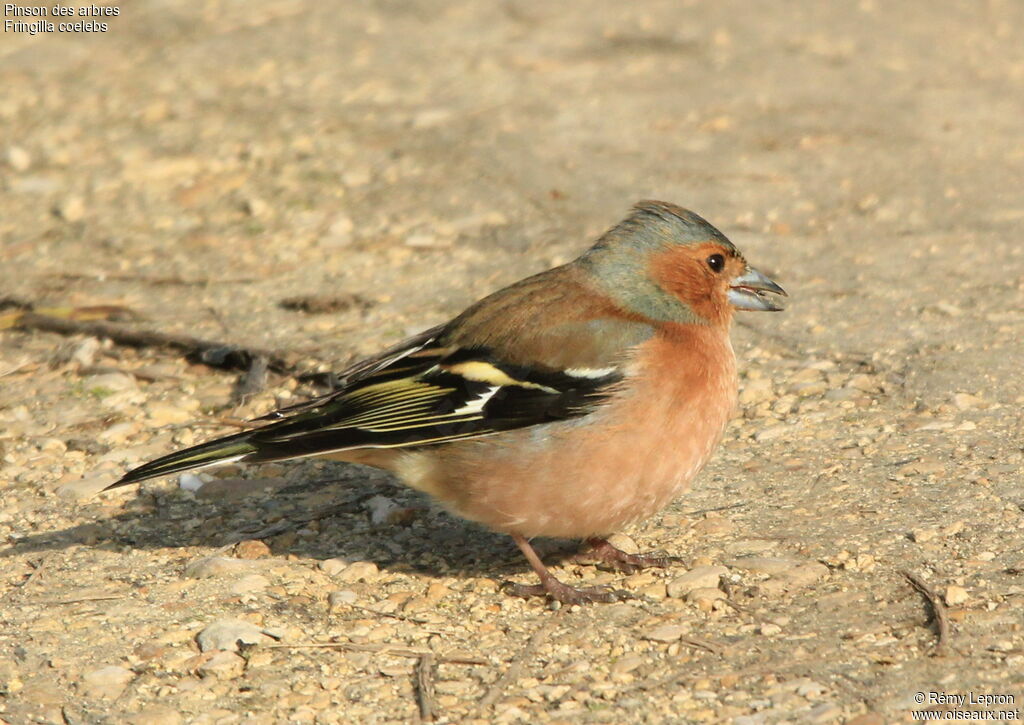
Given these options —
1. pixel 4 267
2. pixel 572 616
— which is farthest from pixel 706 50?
pixel 572 616

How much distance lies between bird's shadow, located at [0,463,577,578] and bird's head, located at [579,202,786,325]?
880 mm

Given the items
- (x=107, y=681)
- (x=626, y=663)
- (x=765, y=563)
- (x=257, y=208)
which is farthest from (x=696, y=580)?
(x=257, y=208)

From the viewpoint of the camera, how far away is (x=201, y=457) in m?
4.19

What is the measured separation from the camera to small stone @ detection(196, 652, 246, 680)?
3.78 metres

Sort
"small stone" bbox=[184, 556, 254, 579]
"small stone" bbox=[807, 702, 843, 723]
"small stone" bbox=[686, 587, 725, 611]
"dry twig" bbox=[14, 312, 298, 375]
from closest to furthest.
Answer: "small stone" bbox=[807, 702, 843, 723] < "small stone" bbox=[686, 587, 725, 611] < "small stone" bbox=[184, 556, 254, 579] < "dry twig" bbox=[14, 312, 298, 375]

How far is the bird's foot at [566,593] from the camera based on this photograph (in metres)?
4.17

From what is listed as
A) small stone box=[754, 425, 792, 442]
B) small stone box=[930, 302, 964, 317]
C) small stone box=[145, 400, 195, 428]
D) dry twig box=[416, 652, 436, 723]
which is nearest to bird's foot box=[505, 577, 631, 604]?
dry twig box=[416, 652, 436, 723]

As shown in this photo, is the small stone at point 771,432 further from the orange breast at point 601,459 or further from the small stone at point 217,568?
the small stone at point 217,568

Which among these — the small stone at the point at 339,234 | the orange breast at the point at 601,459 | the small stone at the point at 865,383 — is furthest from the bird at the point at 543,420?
the small stone at the point at 339,234

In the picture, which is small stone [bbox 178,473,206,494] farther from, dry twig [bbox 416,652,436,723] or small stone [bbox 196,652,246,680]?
dry twig [bbox 416,652,436,723]

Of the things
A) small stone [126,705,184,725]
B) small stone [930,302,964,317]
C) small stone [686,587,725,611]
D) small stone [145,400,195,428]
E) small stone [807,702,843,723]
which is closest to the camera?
small stone [807,702,843,723]

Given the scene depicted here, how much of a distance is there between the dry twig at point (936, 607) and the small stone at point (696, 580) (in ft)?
1.77

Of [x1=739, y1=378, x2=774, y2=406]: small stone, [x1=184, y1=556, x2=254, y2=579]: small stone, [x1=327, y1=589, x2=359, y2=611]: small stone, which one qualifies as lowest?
[x1=327, y1=589, x2=359, y2=611]: small stone

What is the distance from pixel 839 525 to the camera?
14.5ft
